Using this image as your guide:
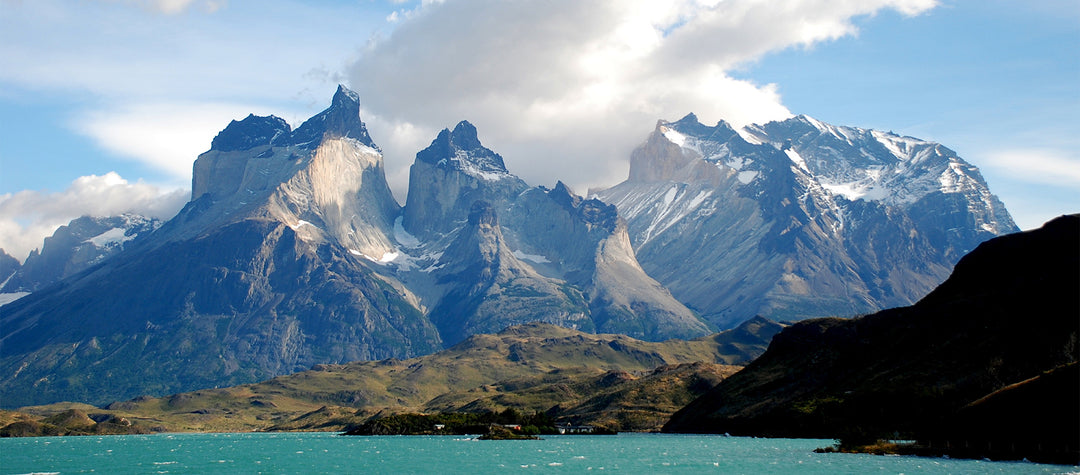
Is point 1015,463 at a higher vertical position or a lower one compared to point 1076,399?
lower

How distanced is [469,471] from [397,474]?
46.0 feet

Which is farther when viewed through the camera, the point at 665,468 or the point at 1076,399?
the point at 665,468

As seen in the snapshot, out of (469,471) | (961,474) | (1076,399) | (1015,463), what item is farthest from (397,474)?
(1076,399)

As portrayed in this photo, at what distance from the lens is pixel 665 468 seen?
195375mm

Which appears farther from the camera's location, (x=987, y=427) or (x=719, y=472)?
(x=987, y=427)

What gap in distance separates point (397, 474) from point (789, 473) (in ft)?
A: 242

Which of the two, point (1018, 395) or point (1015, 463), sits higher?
point (1018, 395)

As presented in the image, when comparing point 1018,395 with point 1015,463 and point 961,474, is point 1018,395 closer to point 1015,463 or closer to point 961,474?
point 1015,463

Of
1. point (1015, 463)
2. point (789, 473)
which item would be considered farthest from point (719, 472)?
point (1015, 463)

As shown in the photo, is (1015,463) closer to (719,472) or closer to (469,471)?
(719,472)

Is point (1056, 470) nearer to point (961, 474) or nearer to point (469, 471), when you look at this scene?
point (961, 474)

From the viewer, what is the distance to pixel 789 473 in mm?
179875

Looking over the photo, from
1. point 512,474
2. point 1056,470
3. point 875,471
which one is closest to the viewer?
point 1056,470

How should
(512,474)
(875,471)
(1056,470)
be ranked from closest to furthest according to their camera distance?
(1056,470) < (875,471) < (512,474)
